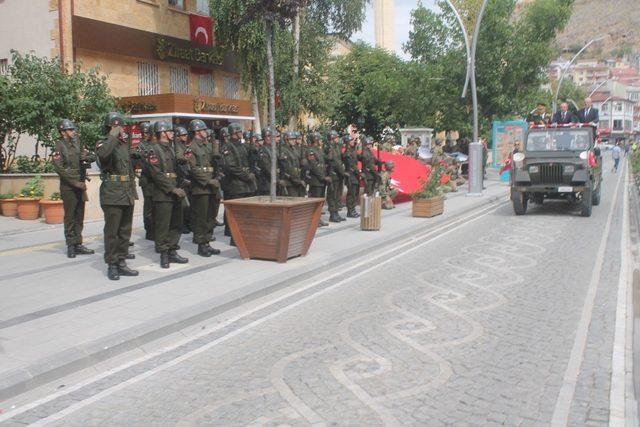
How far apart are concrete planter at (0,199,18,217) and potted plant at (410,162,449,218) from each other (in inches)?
345

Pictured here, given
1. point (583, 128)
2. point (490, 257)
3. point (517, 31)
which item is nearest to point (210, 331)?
point (490, 257)

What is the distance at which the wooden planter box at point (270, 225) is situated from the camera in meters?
9.15

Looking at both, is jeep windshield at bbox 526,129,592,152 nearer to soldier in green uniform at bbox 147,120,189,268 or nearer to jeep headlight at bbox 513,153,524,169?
jeep headlight at bbox 513,153,524,169

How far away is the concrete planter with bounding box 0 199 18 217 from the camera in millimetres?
14188

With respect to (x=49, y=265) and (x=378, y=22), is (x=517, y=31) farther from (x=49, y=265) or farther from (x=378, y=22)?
(x=378, y=22)

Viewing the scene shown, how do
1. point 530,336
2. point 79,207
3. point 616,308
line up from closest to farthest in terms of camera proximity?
point 530,336 → point 616,308 → point 79,207

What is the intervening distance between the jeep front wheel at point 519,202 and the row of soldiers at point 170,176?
482 centimetres

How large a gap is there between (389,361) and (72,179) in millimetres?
6311

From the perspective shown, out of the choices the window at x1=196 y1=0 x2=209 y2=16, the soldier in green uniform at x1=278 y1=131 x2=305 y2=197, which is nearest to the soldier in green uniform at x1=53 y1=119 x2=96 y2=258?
the soldier in green uniform at x1=278 y1=131 x2=305 y2=197

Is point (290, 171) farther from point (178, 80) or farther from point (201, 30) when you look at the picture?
point (201, 30)

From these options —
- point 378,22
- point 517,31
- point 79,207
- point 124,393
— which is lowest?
point 124,393

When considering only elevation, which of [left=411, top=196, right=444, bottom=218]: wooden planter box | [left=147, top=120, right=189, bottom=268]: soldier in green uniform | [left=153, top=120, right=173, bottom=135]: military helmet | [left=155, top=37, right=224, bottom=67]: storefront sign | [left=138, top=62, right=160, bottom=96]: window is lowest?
[left=411, top=196, right=444, bottom=218]: wooden planter box

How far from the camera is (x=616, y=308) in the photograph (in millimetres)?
7004

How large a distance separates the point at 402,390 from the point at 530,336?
6.15 feet
